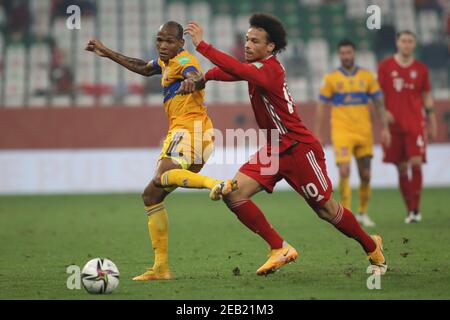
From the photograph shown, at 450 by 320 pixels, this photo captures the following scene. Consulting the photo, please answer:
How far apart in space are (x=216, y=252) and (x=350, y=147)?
142 inches

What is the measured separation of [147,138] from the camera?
67.3ft

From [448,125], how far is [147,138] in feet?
21.9

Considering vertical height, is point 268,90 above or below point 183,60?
below

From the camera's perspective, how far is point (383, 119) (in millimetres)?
11430

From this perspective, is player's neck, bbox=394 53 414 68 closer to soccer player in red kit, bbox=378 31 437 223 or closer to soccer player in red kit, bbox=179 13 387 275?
soccer player in red kit, bbox=378 31 437 223

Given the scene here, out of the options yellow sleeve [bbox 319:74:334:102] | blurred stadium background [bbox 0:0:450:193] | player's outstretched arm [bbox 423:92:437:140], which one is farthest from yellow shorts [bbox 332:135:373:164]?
blurred stadium background [bbox 0:0:450:193]

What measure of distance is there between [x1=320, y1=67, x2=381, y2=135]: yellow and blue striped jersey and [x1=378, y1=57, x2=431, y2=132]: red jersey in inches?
16.0

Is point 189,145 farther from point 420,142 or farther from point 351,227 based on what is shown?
point 420,142

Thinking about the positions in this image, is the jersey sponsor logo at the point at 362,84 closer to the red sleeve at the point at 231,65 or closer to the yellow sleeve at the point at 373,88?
the yellow sleeve at the point at 373,88

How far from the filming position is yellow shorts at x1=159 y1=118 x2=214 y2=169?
23.7 feet

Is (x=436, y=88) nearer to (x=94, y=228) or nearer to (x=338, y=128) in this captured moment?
(x=338, y=128)

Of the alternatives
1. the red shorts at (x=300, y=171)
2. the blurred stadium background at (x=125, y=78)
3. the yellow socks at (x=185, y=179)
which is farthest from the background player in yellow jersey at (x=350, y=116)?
the blurred stadium background at (x=125, y=78)

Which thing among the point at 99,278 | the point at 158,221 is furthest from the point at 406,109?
the point at 99,278

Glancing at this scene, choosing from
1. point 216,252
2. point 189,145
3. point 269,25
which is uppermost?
point 269,25
